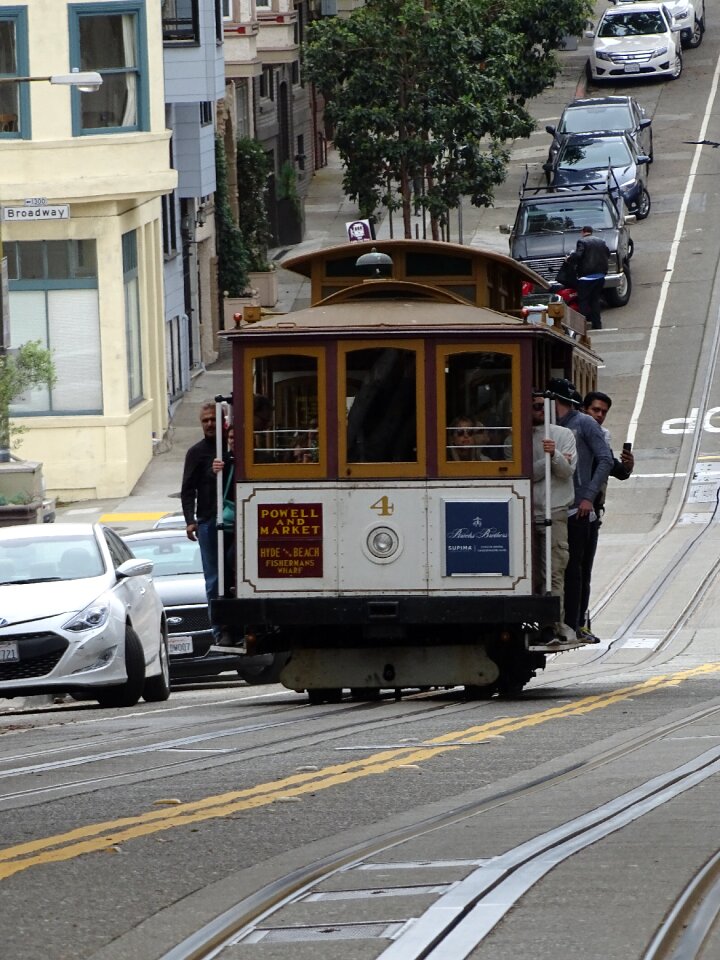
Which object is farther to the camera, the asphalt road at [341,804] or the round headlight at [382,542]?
the round headlight at [382,542]

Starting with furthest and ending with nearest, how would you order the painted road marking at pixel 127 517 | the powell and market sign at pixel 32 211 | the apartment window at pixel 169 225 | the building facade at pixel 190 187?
the apartment window at pixel 169 225 → the building facade at pixel 190 187 → the painted road marking at pixel 127 517 → the powell and market sign at pixel 32 211

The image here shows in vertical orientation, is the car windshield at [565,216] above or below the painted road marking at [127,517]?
above

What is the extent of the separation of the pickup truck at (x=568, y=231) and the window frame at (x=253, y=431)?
2463cm

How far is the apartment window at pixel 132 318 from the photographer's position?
32.6 m

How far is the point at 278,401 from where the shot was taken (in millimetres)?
13352

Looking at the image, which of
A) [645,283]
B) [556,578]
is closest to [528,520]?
[556,578]

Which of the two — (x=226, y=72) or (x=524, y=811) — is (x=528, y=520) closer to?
(x=524, y=811)

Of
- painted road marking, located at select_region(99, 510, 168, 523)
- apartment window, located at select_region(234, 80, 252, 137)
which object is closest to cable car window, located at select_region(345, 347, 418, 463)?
painted road marking, located at select_region(99, 510, 168, 523)

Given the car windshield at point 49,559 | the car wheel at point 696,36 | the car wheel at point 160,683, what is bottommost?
the car wheel at point 160,683

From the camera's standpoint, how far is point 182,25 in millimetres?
36250

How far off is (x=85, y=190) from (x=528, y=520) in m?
19.0

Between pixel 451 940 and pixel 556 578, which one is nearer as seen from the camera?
pixel 451 940

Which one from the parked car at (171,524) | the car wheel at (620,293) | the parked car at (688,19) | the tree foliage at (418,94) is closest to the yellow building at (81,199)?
the tree foliage at (418,94)

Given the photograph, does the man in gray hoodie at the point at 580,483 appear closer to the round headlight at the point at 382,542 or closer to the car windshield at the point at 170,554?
the round headlight at the point at 382,542
